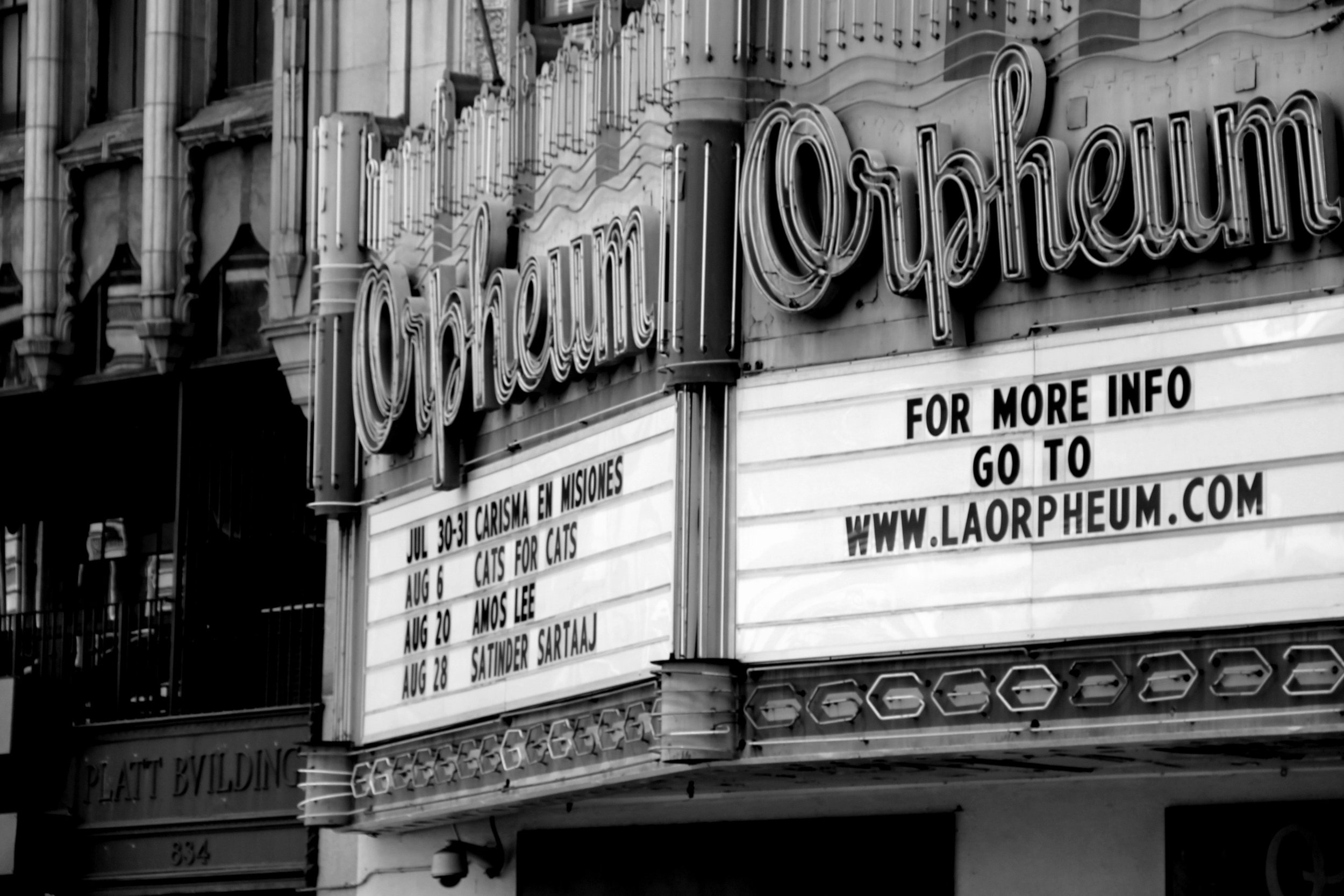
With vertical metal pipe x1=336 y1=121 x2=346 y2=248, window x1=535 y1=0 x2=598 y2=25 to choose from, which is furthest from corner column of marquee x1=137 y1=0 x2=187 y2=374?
window x1=535 y1=0 x2=598 y2=25

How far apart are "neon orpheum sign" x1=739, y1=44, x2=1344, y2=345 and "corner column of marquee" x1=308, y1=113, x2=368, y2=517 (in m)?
6.51

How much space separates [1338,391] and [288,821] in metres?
12.9

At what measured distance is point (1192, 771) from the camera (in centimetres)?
1532

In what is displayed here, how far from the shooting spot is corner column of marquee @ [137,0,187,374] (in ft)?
82.8

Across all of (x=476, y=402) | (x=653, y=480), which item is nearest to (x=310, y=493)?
(x=476, y=402)

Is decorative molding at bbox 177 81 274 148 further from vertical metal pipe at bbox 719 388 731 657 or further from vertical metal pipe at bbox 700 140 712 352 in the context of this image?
vertical metal pipe at bbox 719 388 731 657

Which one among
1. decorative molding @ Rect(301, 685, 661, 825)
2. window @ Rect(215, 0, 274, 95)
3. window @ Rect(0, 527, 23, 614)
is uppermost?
window @ Rect(215, 0, 274, 95)

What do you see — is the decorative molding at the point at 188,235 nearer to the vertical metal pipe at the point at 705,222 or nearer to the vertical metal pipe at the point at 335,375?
the vertical metal pipe at the point at 335,375

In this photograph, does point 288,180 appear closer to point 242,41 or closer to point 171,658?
point 242,41

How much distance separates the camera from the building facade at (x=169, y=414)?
2403 cm

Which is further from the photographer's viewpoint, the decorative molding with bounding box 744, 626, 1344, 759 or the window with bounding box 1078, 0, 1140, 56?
the window with bounding box 1078, 0, 1140, 56

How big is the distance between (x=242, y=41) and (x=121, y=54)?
6.13ft

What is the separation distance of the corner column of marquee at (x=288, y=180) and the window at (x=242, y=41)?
1334mm

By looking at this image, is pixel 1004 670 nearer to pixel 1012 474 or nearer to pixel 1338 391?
pixel 1012 474
